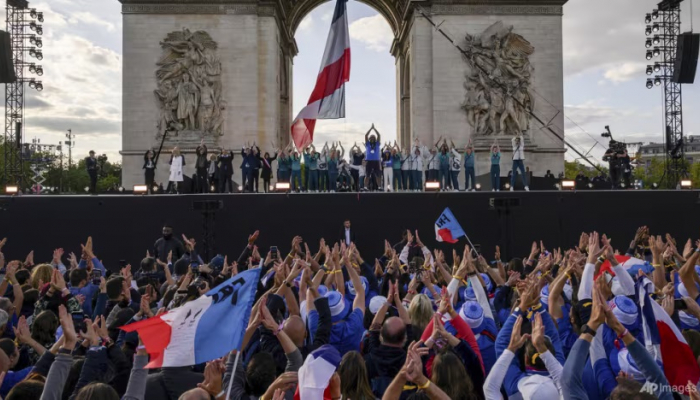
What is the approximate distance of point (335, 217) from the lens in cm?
1989

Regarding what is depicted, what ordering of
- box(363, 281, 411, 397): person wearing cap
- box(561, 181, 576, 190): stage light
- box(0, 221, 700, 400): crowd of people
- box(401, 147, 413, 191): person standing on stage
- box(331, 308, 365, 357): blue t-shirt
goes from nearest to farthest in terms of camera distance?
box(0, 221, 700, 400): crowd of people → box(363, 281, 411, 397): person wearing cap → box(331, 308, 365, 357): blue t-shirt → box(561, 181, 576, 190): stage light → box(401, 147, 413, 191): person standing on stage

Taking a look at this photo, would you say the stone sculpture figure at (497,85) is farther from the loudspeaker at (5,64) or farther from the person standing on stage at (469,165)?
the loudspeaker at (5,64)

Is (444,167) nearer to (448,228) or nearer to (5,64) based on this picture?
(448,228)

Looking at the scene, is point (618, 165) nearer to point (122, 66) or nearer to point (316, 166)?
point (316, 166)

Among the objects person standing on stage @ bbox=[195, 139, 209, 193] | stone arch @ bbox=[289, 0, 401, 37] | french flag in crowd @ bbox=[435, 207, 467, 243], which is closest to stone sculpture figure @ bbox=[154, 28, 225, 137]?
person standing on stage @ bbox=[195, 139, 209, 193]

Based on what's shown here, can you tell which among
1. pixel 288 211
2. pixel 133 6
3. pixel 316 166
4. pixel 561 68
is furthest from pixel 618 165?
pixel 133 6

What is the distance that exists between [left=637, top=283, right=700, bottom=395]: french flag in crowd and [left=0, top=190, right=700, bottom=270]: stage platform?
48.6 feet

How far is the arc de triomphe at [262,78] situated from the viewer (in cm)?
2919

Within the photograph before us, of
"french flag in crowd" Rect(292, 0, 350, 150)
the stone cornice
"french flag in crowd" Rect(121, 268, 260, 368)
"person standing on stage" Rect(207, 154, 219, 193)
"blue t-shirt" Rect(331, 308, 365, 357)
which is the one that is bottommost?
"blue t-shirt" Rect(331, 308, 365, 357)

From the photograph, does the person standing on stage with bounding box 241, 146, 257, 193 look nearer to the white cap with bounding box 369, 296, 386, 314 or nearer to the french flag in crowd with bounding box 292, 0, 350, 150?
the french flag in crowd with bounding box 292, 0, 350, 150

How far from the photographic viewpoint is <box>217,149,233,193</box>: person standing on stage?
23.7 metres

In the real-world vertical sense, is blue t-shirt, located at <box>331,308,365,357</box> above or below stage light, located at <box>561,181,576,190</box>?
below

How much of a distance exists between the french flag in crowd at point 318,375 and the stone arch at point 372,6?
39387 millimetres

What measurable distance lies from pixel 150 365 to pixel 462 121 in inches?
1033
